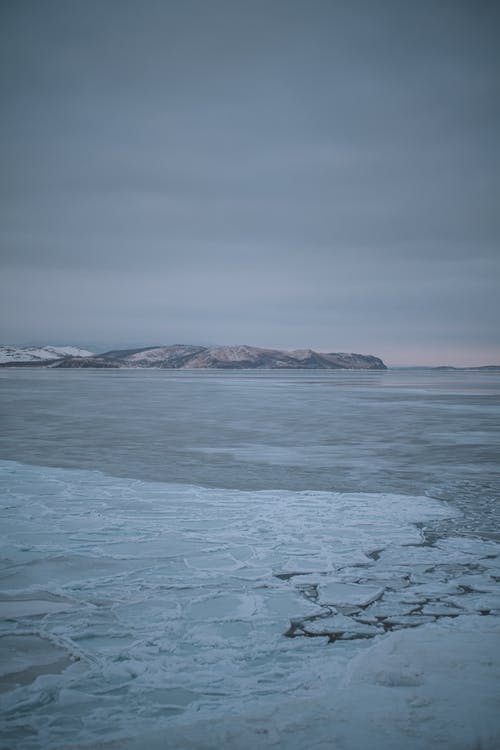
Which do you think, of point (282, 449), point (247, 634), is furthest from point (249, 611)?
point (282, 449)

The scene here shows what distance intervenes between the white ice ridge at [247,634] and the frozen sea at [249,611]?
0.5 inches

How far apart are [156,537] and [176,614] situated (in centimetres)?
188

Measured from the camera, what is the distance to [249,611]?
3758 millimetres

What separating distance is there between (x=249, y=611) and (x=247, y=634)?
32 cm

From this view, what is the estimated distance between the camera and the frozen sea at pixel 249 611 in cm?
261

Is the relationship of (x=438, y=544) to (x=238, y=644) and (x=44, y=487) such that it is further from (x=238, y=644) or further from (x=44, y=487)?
(x=44, y=487)

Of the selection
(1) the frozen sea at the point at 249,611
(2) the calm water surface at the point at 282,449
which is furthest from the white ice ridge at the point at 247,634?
(2) the calm water surface at the point at 282,449

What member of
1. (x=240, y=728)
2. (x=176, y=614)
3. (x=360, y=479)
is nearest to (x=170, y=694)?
(x=240, y=728)

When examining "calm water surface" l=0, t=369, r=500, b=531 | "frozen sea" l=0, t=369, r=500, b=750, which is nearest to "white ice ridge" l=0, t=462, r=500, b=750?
"frozen sea" l=0, t=369, r=500, b=750

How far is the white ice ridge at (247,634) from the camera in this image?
2.58m

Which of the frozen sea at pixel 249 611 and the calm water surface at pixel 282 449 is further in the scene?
the calm water surface at pixel 282 449

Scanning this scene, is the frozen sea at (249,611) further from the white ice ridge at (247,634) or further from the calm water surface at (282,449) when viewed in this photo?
the calm water surface at (282,449)

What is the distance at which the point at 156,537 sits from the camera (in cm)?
551

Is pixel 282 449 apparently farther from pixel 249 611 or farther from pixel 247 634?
pixel 247 634
